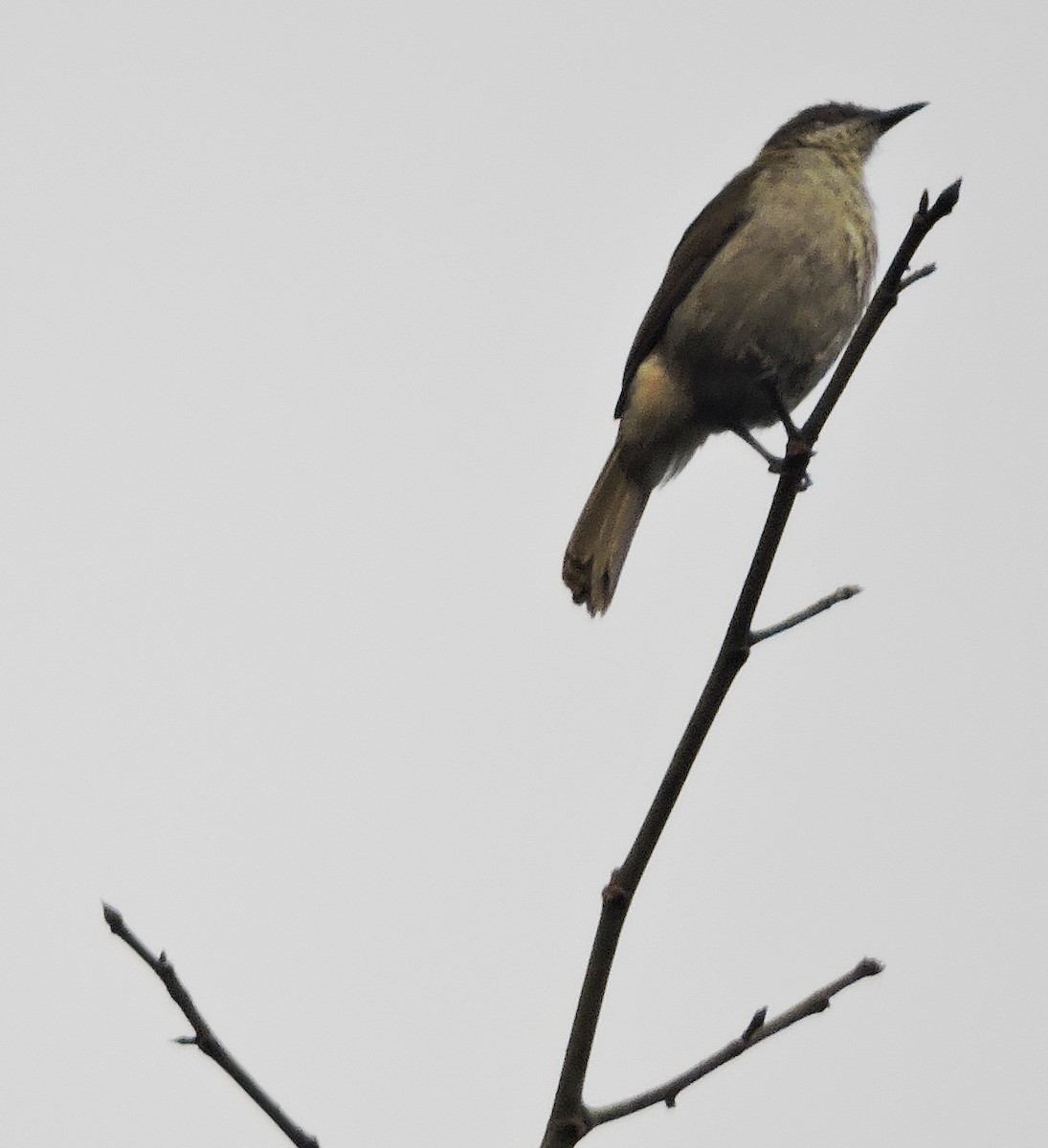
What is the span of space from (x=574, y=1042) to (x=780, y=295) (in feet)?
10.7

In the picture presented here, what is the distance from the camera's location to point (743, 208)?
562cm

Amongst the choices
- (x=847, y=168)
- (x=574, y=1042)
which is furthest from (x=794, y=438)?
(x=847, y=168)

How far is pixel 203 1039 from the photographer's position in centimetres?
243

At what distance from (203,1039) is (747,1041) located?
90cm

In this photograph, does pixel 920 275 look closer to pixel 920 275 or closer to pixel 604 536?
pixel 920 275

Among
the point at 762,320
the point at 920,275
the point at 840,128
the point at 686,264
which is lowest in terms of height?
the point at 920,275

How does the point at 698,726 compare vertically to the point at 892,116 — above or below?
below

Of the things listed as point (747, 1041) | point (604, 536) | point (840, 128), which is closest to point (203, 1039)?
point (747, 1041)

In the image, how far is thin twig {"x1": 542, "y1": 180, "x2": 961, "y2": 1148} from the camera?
2.46m

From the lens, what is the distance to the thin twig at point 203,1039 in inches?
93.0

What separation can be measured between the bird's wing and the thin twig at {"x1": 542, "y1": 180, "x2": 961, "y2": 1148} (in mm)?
2599

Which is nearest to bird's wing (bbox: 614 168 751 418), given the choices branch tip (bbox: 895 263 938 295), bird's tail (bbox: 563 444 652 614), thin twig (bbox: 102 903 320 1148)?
bird's tail (bbox: 563 444 652 614)

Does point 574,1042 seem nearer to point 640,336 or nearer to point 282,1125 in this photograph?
point 282,1125

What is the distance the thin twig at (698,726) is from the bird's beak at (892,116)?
3.73m
